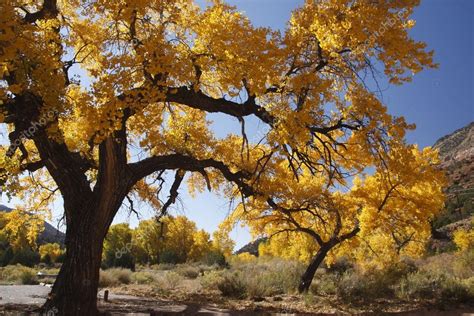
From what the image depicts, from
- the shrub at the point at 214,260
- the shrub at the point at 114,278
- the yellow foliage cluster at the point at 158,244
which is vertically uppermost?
the yellow foliage cluster at the point at 158,244

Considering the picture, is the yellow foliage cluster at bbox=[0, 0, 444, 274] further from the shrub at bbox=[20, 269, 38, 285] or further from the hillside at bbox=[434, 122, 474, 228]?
the hillside at bbox=[434, 122, 474, 228]

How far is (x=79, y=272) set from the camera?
7.99 metres

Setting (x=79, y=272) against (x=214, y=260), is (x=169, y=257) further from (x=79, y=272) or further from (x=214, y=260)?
(x=79, y=272)

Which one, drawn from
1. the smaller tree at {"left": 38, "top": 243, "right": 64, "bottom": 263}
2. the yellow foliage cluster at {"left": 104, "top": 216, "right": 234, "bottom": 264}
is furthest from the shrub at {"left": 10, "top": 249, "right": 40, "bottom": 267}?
the yellow foliage cluster at {"left": 104, "top": 216, "right": 234, "bottom": 264}

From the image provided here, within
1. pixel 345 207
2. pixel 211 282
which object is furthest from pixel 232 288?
pixel 345 207

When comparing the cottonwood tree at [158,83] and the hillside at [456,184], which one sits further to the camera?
the hillside at [456,184]

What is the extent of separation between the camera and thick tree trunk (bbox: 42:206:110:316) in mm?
7797

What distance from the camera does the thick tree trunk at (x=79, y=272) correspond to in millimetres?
7797

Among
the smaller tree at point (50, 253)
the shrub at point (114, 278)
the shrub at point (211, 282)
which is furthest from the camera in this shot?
the smaller tree at point (50, 253)

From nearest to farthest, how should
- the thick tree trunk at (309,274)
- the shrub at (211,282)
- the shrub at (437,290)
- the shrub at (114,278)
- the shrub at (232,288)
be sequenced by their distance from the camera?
the shrub at (437,290) < the shrub at (232,288) < the thick tree trunk at (309,274) < the shrub at (211,282) < the shrub at (114,278)

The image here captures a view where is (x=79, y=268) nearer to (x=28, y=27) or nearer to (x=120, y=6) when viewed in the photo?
(x=28, y=27)

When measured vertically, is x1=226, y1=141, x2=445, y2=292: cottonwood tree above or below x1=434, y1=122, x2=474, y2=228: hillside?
below

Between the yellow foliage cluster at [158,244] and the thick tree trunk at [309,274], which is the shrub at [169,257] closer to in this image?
the yellow foliage cluster at [158,244]

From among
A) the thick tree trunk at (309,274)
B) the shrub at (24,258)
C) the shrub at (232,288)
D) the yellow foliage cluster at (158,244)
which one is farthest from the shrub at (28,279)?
the yellow foliage cluster at (158,244)
